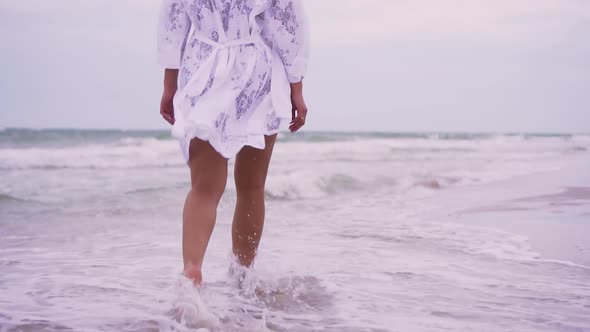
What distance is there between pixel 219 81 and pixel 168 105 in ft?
1.13

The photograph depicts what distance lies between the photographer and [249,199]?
290 cm

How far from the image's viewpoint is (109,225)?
208 inches

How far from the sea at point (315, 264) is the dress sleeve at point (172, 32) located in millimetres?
888

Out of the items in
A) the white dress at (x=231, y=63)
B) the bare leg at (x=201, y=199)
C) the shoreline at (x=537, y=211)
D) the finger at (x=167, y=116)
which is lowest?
the shoreline at (x=537, y=211)

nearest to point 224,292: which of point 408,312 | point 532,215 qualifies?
point 408,312

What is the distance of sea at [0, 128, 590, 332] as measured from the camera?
2.56 m

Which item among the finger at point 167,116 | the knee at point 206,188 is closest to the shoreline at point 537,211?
the knee at point 206,188

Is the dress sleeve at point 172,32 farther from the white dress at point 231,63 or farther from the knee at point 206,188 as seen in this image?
the knee at point 206,188

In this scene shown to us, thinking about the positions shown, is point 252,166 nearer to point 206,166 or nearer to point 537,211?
point 206,166

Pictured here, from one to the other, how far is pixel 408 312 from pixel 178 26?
1.53m

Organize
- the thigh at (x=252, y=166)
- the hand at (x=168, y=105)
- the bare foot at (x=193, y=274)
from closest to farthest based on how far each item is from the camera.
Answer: the bare foot at (x=193, y=274) → the hand at (x=168, y=105) → the thigh at (x=252, y=166)

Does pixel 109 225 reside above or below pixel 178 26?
below

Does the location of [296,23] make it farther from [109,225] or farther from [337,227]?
[109,225]

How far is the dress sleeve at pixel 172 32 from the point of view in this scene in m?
2.52
